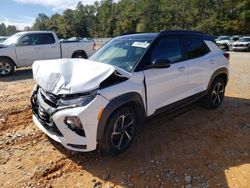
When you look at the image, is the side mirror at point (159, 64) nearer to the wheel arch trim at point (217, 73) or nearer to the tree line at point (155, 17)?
the wheel arch trim at point (217, 73)

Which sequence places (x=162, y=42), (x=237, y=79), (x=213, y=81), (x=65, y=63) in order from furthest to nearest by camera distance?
1. (x=237, y=79)
2. (x=213, y=81)
3. (x=162, y=42)
4. (x=65, y=63)

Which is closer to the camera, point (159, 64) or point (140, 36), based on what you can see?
point (159, 64)

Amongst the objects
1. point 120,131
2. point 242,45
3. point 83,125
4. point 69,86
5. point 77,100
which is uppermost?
point 69,86

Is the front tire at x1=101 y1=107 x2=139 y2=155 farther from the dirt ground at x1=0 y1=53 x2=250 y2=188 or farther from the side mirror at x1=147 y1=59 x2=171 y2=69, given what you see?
the side mirror at x1=147 y1=59 x2=171 y2=69

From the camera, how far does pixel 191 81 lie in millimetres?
4652

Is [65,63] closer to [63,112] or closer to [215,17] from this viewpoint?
[63,112]

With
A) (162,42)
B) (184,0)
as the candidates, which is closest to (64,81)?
(162,42)

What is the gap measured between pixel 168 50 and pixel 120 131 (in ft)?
5.48

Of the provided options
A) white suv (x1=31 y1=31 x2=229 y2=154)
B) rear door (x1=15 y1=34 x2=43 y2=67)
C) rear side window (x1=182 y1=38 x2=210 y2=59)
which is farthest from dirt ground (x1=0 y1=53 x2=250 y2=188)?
rear door (x1=15 y1=34 x2=43 y2=67)

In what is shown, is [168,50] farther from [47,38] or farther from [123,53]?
[47,38]

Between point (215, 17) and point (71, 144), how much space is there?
4873 centimetres

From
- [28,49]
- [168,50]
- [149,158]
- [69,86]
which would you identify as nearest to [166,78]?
[168,50]

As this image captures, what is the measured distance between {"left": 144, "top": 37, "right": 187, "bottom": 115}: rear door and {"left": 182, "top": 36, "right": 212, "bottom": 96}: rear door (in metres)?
0.17

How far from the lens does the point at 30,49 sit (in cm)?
1062
